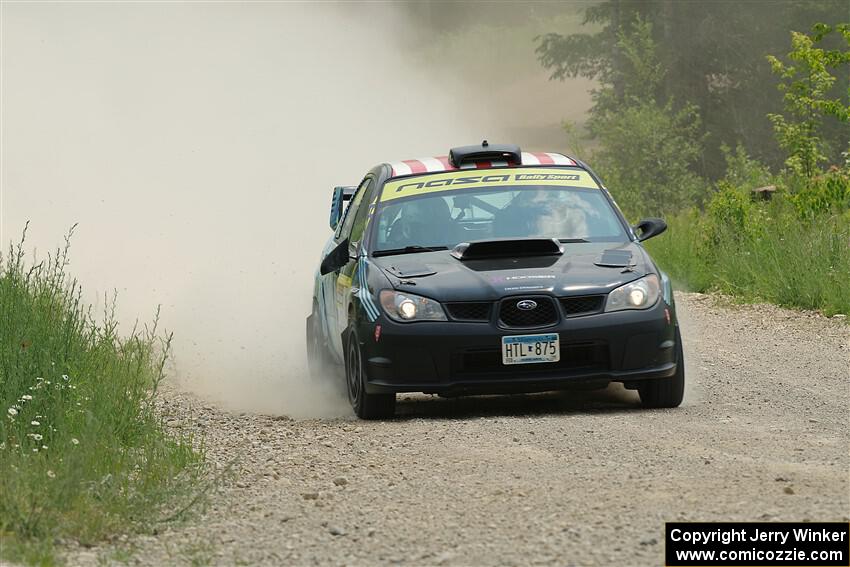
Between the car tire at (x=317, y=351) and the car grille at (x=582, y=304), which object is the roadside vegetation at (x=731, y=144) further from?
the car grille at (x=582, y=304)

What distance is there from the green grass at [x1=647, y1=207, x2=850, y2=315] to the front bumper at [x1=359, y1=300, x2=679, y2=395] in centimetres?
678

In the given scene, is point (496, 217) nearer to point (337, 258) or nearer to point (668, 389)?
point (337, 258)

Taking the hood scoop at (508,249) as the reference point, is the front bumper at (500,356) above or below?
below

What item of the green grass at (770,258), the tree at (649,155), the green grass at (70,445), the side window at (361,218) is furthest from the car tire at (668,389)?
the tree at (649,155)

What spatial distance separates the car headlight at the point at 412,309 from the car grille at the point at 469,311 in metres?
0.06

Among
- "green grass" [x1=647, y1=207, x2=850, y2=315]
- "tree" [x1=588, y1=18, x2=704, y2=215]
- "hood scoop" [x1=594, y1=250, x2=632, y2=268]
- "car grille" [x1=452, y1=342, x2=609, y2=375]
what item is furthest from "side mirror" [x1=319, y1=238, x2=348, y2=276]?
"tree" [x1=588, y1=18, x2=704, y2=215]

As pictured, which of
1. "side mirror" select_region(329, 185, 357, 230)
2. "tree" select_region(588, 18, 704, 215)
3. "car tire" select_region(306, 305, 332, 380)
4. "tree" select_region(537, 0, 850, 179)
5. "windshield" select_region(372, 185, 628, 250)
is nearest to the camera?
"windshield" select_region(372, 185, 628, 250)

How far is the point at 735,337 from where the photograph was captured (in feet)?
51.1

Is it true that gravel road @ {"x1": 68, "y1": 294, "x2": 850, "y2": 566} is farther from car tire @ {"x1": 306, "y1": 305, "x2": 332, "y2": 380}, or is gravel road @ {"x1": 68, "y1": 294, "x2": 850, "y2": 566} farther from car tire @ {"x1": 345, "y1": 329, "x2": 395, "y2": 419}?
car tire @ {"x1": 306, "y1": 305, "x2": 332, "y2": 380}

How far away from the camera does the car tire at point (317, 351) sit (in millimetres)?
12775

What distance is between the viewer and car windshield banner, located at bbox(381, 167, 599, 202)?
11.6 m

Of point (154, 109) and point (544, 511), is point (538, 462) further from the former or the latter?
point (154, 109)

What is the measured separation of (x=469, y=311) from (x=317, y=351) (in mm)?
3381

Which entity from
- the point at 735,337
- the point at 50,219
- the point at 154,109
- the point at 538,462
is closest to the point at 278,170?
the point at 154,109
